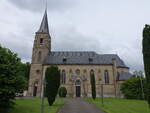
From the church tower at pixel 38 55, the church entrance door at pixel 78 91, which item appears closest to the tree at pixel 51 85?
the church tower at pixel 38 55

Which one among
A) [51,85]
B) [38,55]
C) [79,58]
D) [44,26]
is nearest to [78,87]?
[79,58]

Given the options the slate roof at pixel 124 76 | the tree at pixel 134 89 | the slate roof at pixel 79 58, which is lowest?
the tree at pixel 134 89

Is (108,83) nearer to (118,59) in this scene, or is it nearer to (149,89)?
(118,59)

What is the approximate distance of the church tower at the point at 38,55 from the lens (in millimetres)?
41969

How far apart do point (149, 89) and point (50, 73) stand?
37.8 ft

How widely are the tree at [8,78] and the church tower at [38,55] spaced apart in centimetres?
2912

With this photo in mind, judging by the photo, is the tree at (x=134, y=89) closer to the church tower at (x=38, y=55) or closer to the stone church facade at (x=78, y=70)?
the stone church facade at (x=78, y=70)

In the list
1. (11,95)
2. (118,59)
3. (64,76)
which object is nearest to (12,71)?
(11,95)

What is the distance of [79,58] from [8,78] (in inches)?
1354

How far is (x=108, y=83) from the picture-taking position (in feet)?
140

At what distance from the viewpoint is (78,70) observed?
43.4 metres

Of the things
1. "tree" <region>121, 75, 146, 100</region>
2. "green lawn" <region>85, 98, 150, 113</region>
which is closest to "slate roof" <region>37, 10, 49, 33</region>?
"tree" <region>121, 75, 146, 100</region>

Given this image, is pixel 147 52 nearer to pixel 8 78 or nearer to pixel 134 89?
pixel 8 78

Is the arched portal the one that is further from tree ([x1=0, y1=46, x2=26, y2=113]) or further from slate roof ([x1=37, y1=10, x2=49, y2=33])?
tree ([x1=0, y1=46, x2=26, y2=113])
